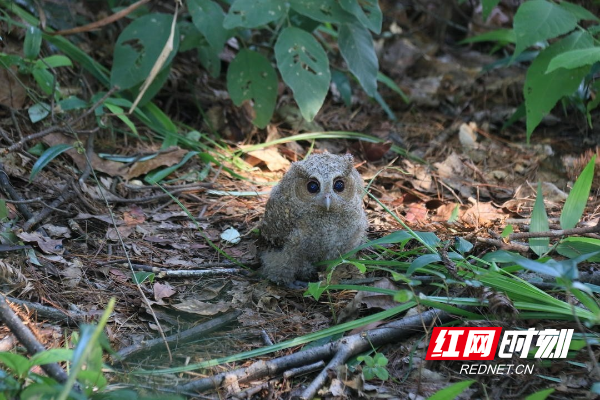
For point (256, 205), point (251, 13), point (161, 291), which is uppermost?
point (251, 13)

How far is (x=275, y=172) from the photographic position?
16.7ft

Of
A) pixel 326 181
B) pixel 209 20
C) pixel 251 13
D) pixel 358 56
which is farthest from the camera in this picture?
pixel 358 56

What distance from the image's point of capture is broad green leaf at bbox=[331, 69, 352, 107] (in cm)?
554

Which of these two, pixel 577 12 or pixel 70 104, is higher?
pixel 577 12

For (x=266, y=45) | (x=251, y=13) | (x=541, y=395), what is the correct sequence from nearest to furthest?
(x=541, y=395)
(x=251, y=13)
(x=266, y=45)

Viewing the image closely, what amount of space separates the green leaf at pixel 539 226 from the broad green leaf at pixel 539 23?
1.27 metres

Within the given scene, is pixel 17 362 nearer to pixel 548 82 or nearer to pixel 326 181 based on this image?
pixel 326 181

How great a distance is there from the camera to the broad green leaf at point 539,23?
4083mm

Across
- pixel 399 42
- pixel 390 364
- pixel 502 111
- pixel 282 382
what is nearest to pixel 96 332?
pixel 282 382

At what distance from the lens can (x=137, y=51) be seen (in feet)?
15.4

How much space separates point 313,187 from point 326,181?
104mm

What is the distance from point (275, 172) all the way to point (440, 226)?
1.59m

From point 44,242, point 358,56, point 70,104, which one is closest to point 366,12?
point 358,56

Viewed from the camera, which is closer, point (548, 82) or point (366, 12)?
point (548, 82)
